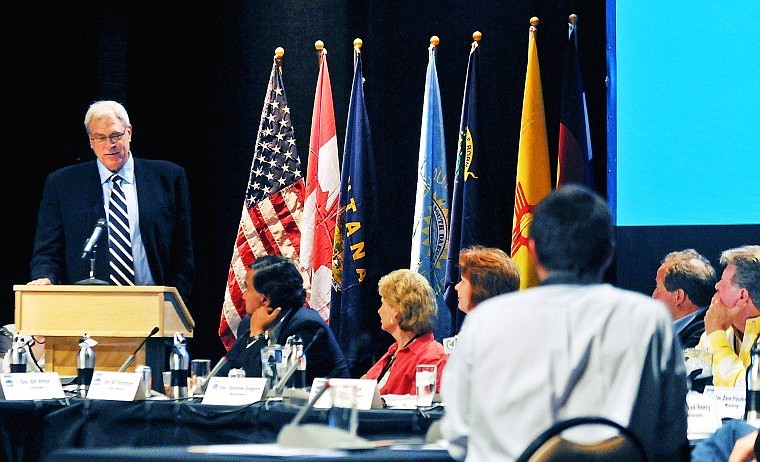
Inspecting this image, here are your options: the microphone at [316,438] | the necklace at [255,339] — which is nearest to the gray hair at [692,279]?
the necklace at [255,339]

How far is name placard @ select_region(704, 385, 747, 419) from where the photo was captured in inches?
137

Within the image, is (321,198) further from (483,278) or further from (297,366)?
(297,366)

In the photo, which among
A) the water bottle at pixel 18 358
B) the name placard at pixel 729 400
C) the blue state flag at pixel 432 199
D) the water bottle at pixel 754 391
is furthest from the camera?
the blue state flag at pixel 432 199

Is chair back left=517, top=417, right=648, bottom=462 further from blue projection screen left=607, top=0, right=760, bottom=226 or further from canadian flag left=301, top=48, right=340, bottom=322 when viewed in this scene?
canadian flag left=301, top=48, right=340, bottom=322

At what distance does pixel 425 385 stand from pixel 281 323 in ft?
3.69

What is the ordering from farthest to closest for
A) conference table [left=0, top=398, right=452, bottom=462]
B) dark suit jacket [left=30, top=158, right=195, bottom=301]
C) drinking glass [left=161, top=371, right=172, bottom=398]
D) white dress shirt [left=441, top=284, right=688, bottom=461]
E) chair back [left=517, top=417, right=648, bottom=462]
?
dark suit jacket [left=30, top=158, right=195, bottom=301] → drinking glass [left=161, top=371, right=172, bottom=398] → conference table [left=0, top=398, right=452, bottom=462] → white dress shirt [left=441, top=284, right=688, bottom=461] → chair back [left=517, top=417, right=648, bottom=462]

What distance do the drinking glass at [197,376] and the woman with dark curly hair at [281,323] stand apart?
41 cm

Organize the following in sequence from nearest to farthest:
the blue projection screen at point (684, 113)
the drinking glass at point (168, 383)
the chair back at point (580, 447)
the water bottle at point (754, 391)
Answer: the chair back at point (580, 447)
the water bottle at point (754, 391)
the drinking glass at point (168, 383)
the blue projection screen at point (684, 113)

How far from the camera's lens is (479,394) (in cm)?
203

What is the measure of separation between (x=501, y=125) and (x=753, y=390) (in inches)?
144

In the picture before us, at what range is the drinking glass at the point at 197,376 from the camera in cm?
438

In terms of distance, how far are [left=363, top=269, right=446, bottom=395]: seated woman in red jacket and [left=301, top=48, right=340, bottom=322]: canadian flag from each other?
1716 mm

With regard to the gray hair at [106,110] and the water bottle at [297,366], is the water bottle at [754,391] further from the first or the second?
the gray hair at [106,110]

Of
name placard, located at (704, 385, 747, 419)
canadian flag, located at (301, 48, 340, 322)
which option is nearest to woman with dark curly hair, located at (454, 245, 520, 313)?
name placard, located at (704, 385, 747, 419)
